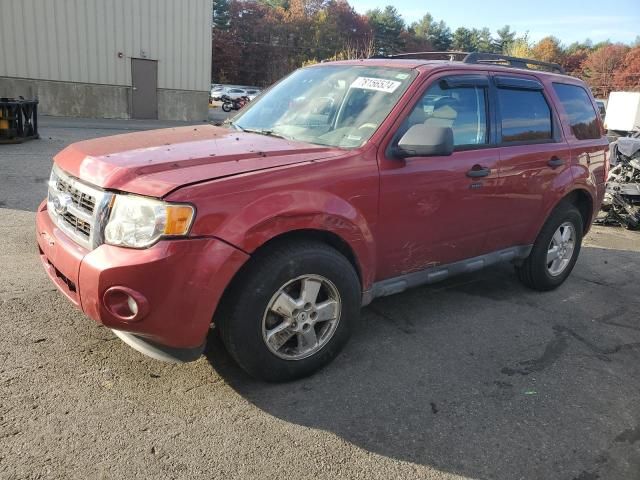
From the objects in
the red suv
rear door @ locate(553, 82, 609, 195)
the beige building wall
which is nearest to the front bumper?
the red suv

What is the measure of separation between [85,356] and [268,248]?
137cm

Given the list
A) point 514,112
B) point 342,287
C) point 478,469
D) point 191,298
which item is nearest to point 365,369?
point 342,287

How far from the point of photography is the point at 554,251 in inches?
199

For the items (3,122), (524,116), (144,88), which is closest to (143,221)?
(524,116)

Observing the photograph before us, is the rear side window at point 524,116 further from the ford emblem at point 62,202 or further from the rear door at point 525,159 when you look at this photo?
the ford emblem at point 62,202

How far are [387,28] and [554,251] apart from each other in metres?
85.4

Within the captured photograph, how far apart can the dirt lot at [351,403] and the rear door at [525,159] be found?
2.58 ft

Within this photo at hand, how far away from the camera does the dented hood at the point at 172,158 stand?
271cm

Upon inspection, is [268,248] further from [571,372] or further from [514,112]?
[514,112]

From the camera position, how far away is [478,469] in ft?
8.59

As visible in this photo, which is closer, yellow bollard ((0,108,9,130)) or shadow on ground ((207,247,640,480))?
shadow on ground ((207,247,640,480))

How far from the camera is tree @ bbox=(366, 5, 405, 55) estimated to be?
8256 cm

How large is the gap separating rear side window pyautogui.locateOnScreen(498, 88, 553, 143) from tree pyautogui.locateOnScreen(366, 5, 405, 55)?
266 feet

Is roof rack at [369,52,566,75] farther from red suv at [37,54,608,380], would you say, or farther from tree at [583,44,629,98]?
tree at [583,44,629,98]
